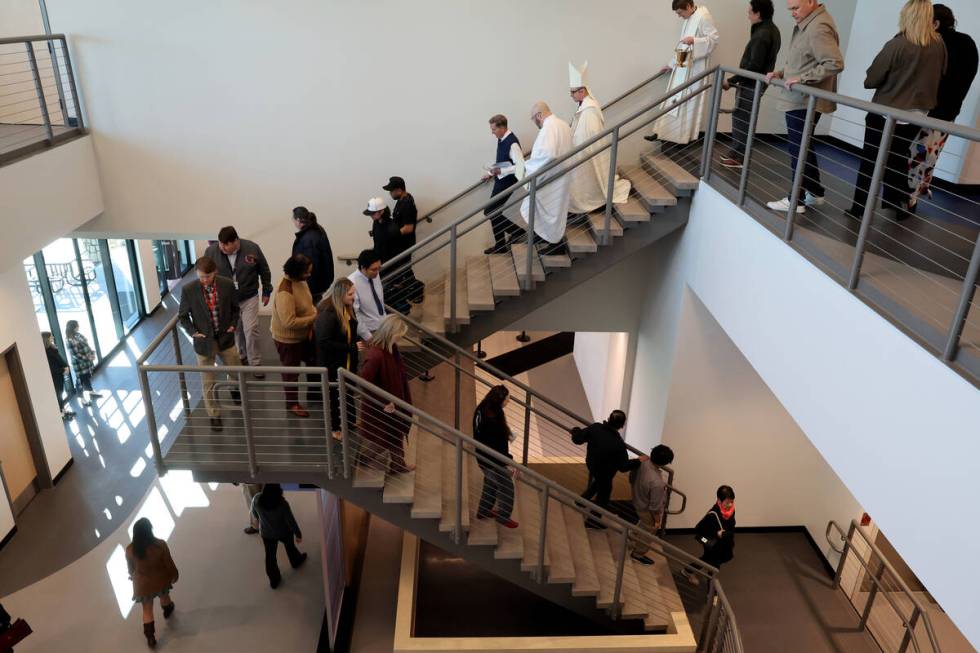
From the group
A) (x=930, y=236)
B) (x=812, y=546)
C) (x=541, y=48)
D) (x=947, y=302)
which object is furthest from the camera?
(x=812, y=546)

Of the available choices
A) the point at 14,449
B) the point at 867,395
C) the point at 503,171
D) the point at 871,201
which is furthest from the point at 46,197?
the point at 867,395

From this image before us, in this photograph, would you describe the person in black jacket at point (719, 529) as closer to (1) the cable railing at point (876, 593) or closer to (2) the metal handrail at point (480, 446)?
(2) the metal handrail at point (480, 446)

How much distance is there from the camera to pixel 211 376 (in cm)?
536

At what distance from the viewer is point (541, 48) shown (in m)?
6.96

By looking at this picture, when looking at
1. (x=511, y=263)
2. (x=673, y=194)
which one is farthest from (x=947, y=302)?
(x=511, y=263)

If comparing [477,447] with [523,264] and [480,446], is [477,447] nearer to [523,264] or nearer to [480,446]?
[480,446]

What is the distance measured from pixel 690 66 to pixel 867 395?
416 cm

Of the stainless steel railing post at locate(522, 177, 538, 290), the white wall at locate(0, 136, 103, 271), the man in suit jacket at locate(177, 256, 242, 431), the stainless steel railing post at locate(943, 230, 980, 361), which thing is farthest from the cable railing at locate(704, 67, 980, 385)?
the white wall at locate(0, 136, 103, 271)

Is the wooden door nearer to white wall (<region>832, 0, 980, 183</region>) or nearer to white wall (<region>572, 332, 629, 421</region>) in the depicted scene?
white wall (<region>572, 332, 629, 421</region>)

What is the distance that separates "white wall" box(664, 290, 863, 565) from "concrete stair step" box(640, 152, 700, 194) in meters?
1.00

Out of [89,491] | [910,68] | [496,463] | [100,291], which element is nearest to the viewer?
[910,68]

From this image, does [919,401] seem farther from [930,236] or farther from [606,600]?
[606,600]

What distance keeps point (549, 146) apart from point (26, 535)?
21.3 feet

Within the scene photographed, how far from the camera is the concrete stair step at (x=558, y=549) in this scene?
568 cm
